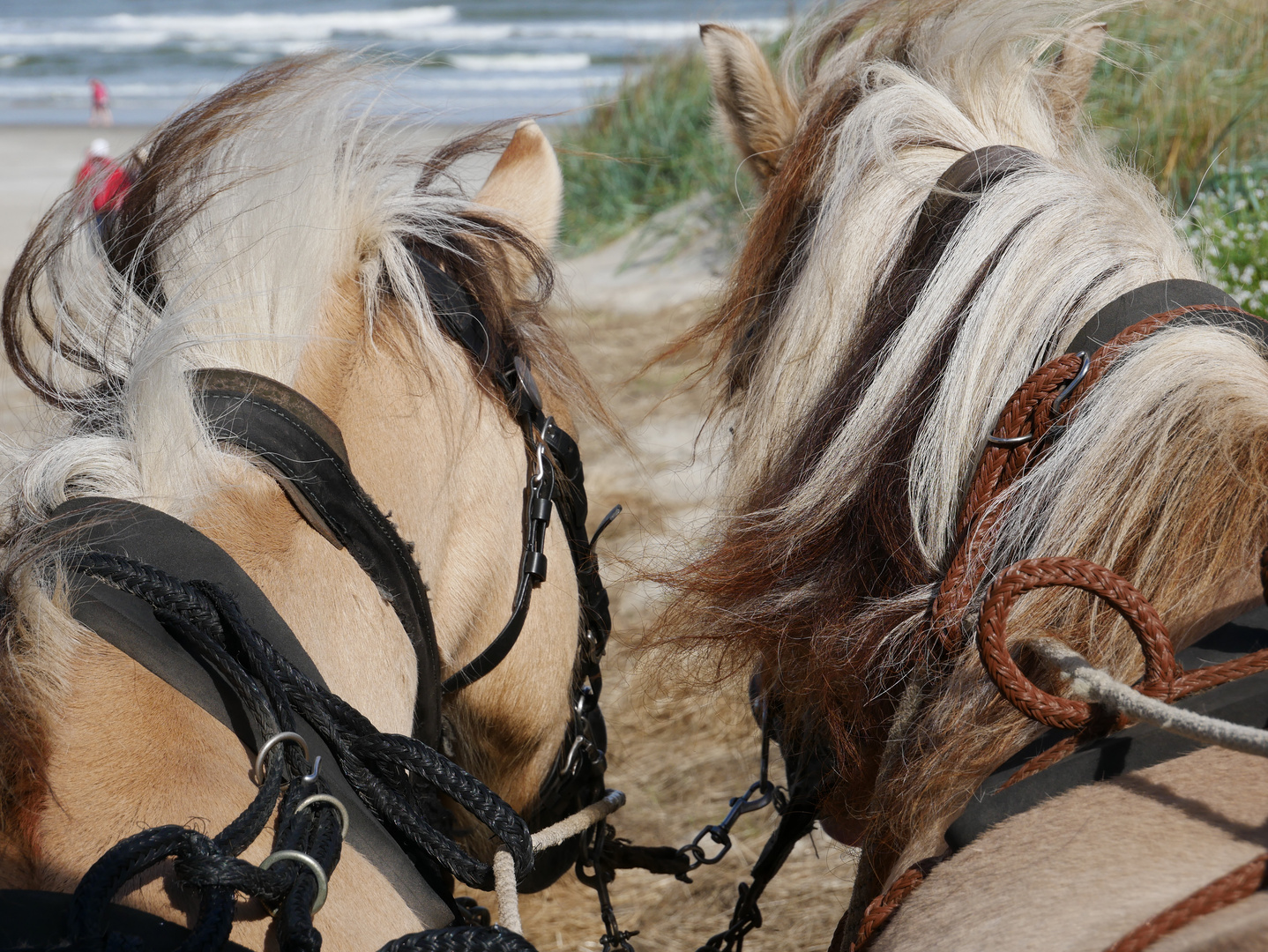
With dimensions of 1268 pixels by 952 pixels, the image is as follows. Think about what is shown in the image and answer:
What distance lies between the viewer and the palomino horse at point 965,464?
769 mm

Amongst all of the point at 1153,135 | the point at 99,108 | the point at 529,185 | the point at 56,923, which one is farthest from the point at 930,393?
the point at 99,108

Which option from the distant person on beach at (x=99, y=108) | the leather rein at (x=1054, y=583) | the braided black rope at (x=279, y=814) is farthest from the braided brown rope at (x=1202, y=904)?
the distant person on beach at (x=99, y=108)

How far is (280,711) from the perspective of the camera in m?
0.85

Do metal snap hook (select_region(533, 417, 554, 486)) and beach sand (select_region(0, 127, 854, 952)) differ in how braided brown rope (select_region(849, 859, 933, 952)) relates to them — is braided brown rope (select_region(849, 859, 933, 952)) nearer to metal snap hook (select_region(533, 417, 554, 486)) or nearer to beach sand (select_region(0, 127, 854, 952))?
beach sand (select_region(0, 127, 854, 952))

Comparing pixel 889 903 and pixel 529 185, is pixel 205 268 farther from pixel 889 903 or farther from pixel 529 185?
pixel 889 903

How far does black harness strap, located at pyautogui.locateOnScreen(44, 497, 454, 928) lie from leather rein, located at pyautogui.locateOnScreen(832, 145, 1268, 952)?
45 centimetres

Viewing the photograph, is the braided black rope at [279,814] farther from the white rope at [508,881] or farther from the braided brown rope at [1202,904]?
the braided brown rope at [1202,904]

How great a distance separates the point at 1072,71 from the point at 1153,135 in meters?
3.16

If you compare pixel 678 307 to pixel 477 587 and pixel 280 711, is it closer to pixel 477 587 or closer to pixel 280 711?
pixel 477 587

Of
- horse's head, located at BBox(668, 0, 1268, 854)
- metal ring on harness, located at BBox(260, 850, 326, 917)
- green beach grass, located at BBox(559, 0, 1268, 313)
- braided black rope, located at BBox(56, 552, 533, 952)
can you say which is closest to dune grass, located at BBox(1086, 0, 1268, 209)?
green beach grass, located at BBox(559, 0, 1268, 313)

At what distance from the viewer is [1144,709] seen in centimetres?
77

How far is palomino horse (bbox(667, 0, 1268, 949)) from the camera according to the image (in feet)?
2.52

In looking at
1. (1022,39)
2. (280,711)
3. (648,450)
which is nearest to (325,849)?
(280,711)

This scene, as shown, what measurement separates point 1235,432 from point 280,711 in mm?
931
